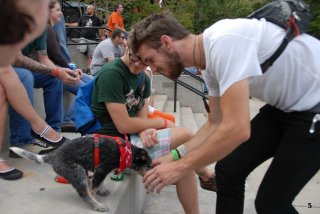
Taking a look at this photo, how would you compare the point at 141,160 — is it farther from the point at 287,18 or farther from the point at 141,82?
the point at 287,18

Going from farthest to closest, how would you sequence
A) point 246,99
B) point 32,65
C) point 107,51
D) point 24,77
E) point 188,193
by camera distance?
point 107,51, point 32,65, point 24,77, point 188,193, point 246,99

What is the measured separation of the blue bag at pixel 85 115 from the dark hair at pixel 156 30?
2.70ft

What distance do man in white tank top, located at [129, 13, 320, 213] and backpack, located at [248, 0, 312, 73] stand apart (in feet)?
0.10

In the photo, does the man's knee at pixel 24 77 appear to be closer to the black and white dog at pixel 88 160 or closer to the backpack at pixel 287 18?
the black and white dog at pixel 88 160

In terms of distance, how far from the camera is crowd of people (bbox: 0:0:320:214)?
195 cm

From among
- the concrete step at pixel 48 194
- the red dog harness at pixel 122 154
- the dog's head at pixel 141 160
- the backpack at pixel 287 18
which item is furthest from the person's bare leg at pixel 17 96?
the backpack at pixel 287 18

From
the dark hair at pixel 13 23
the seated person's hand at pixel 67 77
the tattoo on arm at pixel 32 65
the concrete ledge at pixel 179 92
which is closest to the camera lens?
the dark hair at pixel 13 23

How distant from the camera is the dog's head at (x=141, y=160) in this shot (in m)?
2.68

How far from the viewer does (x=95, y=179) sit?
2.54 m

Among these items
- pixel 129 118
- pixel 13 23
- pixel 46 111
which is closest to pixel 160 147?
pixel 129 118

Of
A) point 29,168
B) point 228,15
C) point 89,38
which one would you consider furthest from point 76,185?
point 228,15

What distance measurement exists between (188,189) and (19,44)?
2.28m

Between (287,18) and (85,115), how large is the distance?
1.61 meters

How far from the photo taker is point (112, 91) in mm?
2930
